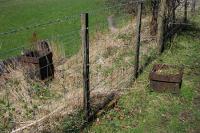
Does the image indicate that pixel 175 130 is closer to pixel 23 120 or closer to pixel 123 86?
pixel 123 86

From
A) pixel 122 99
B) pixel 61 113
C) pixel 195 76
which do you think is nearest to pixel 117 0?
pixel 195 76

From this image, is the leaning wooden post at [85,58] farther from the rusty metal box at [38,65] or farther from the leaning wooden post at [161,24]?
the leaning wooden post at [161,24]

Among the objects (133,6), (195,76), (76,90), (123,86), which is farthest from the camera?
(133,6)

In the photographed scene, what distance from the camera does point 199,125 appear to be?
6.64 meters

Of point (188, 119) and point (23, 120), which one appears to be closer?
point (23, 120)

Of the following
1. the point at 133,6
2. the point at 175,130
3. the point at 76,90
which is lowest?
the point at 175,130

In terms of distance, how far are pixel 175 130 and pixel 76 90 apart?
203cm

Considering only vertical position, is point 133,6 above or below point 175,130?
above

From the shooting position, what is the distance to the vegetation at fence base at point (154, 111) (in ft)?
21.4

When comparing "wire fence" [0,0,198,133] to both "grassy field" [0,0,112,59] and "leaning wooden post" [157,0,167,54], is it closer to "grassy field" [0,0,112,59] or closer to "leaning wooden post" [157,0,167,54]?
"leaning wooden post" [157,0,167,54]

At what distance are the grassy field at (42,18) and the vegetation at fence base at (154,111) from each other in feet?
15.5

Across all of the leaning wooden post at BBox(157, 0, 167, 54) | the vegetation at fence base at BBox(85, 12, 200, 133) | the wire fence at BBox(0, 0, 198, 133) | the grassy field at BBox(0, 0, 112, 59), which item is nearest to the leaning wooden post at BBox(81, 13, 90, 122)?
the wire fence at BBox(0, 0, 198, 133)

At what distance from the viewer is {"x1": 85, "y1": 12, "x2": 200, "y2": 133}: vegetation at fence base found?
6531 millimetres

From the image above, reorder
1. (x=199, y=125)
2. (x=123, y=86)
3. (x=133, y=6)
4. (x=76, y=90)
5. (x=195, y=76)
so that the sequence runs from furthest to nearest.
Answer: (x=133, y=6) < (x=195, y=76) < (x=123, y=86) < (x=76, y=90) < (x=199, y=125)
